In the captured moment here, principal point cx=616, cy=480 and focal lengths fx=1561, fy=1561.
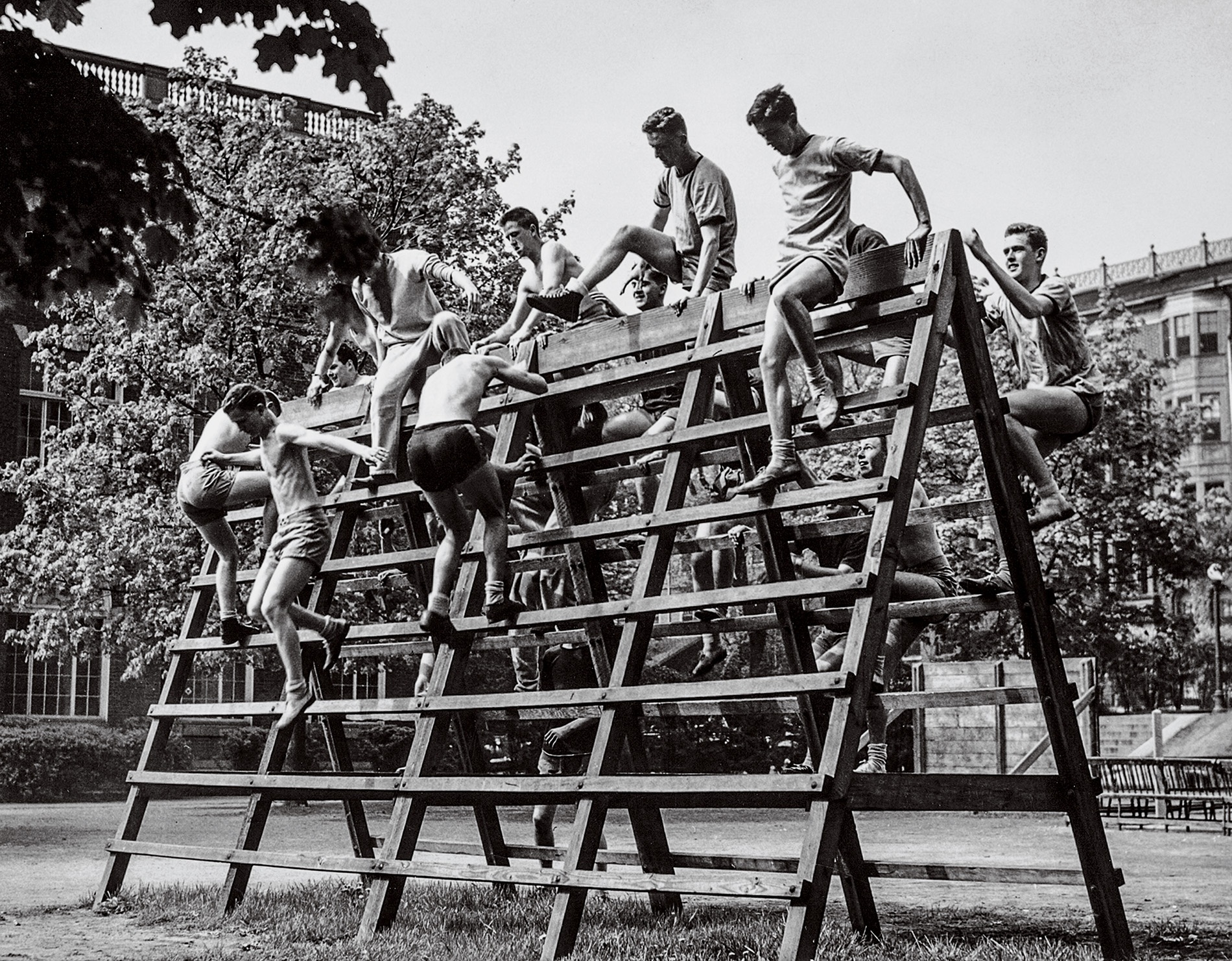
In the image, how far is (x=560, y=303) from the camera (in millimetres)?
10859

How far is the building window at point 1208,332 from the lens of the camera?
6806 cm

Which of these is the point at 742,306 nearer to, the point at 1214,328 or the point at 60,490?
the point at 60,490

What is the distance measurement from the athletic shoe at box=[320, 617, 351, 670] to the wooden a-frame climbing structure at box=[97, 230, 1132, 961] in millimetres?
289

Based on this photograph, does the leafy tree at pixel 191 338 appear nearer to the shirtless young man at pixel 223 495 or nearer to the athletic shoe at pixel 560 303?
the shirtless young man at pixel 223 495

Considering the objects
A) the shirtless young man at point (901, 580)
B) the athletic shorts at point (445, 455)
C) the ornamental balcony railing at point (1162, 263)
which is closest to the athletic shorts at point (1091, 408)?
the shirtless young man at point (901, 580)

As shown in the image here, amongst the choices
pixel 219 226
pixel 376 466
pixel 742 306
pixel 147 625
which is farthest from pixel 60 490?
pixel 742 306

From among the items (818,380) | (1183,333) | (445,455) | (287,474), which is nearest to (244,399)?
(287,474)

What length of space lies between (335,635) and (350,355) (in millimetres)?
3767

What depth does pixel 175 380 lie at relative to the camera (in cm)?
2634

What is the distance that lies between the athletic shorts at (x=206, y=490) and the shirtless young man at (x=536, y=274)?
2.28 m

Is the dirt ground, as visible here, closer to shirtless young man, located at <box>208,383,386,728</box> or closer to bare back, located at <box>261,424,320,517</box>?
shirtless young man, located at <box>208,383,386,728</box>

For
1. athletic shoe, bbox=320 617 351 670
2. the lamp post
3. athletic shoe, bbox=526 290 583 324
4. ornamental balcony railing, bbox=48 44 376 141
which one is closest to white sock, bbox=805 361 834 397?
athletic shoe, bbox=526 290 583 324

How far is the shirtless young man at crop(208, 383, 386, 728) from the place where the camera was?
1133 centimetres

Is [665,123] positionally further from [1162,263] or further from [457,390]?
[1162,263]
